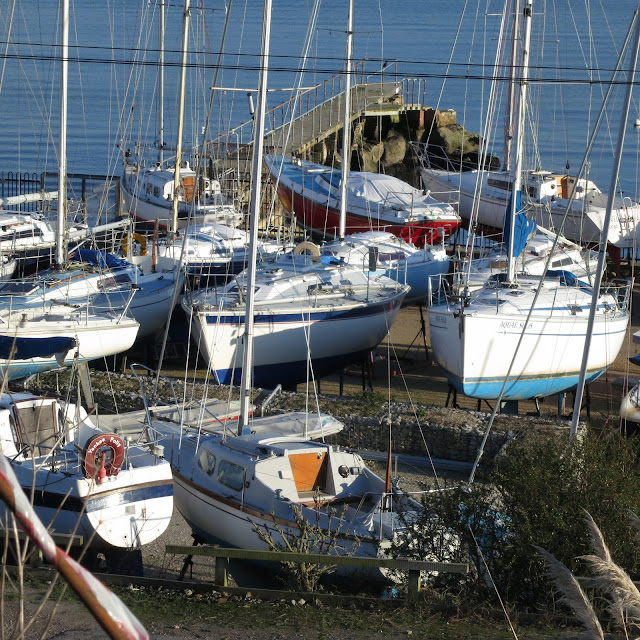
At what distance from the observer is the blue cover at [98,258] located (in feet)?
70.6

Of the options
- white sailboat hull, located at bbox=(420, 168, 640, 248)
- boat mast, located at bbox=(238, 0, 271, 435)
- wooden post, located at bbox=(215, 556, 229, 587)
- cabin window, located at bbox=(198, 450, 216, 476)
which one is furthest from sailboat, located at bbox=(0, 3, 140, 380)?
white sailboat hull, located at bbox=(420, 168, 640, 248)

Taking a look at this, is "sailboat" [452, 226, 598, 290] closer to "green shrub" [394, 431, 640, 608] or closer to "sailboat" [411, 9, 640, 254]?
"sailboat" [411, 9, 640, 254]

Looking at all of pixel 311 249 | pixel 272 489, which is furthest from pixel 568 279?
pixel 272 489

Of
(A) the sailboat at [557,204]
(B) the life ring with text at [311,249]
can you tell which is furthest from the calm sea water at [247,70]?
(B) the life ring with text at [311,249]

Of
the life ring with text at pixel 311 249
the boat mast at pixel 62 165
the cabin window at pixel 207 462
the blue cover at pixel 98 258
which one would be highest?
the boat mast at pixel 62 165

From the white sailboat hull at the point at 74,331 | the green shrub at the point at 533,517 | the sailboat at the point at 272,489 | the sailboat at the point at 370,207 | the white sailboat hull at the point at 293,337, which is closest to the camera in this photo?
the green shrub at the point at 533,517

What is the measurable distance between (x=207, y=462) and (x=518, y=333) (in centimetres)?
827

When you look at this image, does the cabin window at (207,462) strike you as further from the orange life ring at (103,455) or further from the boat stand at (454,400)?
the boat stand at (454,400)

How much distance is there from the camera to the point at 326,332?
20219mm

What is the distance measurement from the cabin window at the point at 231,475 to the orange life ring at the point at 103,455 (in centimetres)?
137

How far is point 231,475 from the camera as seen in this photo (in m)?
11.6

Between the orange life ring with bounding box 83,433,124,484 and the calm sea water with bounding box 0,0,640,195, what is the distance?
2160cm

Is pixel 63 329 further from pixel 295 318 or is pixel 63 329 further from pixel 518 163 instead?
pixel 518 163

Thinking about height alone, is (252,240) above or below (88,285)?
above
